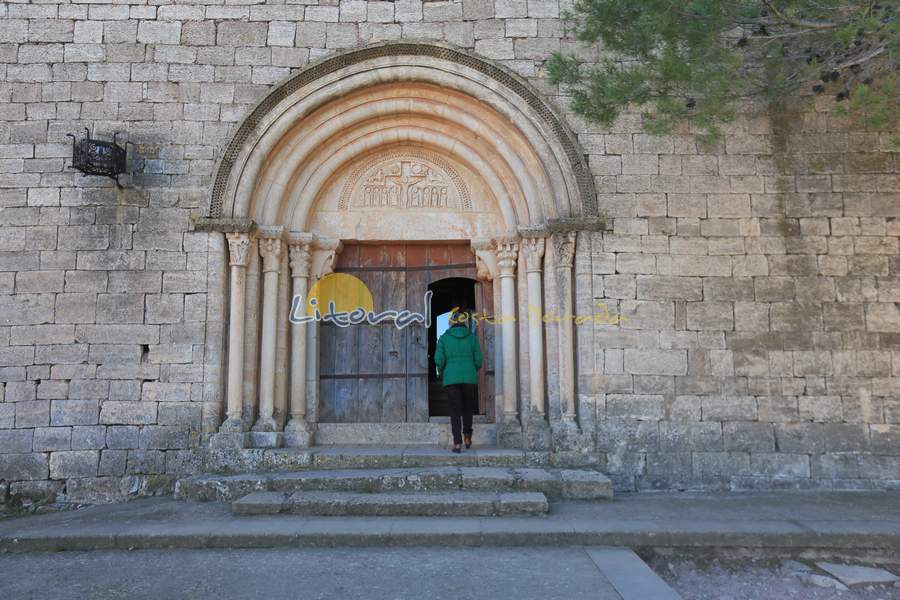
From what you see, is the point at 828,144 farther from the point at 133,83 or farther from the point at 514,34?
the point at 133,83

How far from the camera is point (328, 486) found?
212 inches

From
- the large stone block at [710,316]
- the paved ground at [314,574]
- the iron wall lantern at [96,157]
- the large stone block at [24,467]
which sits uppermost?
the iron wall lantern at [96,157]

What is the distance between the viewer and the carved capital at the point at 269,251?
657 centimetres

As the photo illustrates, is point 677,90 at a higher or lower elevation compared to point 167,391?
higher

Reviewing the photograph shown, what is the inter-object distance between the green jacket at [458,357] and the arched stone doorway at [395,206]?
504 millimetres

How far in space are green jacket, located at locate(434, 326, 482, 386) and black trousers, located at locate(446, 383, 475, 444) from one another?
72 millimetres

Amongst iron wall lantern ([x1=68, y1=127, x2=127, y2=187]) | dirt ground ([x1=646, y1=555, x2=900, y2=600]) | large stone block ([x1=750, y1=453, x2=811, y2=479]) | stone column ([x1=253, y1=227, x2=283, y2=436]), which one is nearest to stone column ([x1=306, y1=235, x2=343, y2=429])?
stone column ([x1=253, y1=227, x2=283, y2=436])

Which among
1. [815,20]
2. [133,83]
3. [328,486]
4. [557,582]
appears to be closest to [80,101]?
[133,83]

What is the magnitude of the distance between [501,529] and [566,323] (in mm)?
2503

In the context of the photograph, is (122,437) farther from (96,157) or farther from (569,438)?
(569,438)

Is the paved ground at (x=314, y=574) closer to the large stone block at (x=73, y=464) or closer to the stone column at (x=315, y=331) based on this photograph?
the large stone block at (x=73, y=464)

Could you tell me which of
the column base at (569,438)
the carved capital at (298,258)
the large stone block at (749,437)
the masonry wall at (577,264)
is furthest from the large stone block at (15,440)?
the large stone block at (749,437)

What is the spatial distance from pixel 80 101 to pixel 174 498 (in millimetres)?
3968

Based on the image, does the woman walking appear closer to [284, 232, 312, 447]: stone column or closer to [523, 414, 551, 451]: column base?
[523, 414, 551, 451]: column base
